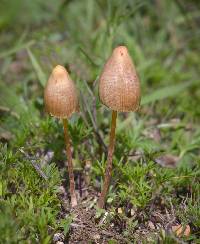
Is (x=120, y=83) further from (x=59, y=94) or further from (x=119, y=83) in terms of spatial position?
(x=59, y=94)

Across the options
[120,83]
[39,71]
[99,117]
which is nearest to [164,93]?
[99,117]

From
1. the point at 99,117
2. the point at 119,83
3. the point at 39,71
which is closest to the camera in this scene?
the point at 119,83

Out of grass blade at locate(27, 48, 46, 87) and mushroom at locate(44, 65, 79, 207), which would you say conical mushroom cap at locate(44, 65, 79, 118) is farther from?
grass blade at locate(27, 48, 46, 87)

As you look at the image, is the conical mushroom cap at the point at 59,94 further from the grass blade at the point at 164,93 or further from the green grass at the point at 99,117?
the grass blade at the point at 164,93

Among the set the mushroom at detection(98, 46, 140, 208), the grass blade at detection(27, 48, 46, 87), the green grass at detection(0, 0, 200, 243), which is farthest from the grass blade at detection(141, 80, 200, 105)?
the mushroom at detection(98, 46, 140, 208)

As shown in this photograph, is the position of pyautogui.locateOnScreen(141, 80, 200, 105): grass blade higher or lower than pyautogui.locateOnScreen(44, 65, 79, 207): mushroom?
lower
